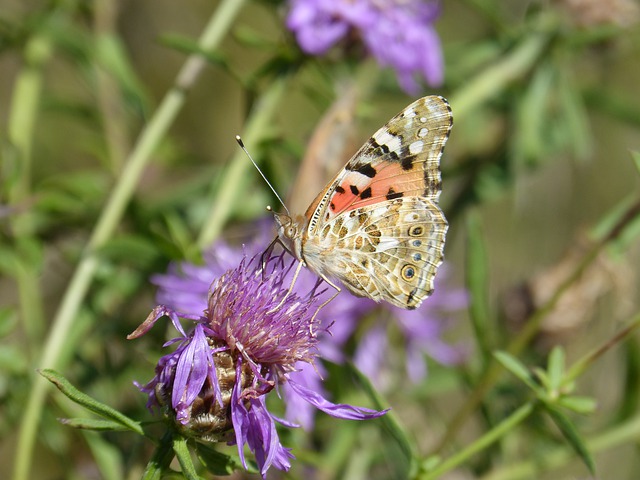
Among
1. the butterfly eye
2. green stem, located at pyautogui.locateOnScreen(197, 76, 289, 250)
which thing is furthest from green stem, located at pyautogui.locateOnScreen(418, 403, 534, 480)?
green stem, located at pyautogui.locateOnScreen(197, 76, 289, 250)

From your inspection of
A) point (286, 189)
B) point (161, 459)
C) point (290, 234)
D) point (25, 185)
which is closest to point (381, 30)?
point (286, 189)

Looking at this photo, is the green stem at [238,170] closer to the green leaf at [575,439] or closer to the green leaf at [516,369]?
the green leaf at [516,369]

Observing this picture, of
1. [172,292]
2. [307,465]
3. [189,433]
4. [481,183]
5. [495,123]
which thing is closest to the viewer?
[189,433]

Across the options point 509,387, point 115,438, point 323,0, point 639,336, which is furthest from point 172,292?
point 639,336

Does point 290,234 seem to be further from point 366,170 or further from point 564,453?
point 564,453

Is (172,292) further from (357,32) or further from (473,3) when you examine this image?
(473,3)

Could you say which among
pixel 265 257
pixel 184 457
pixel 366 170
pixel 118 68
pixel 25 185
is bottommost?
pixel 184 457

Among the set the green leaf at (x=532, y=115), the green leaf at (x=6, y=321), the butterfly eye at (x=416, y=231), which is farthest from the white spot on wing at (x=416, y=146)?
the green leaf at (x=6, y=321)
